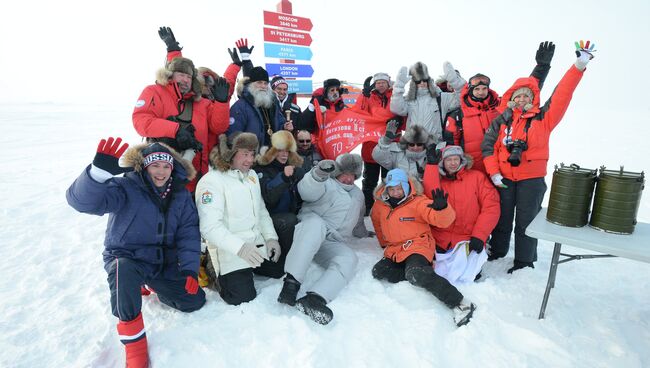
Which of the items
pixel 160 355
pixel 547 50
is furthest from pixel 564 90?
pixel 160 355

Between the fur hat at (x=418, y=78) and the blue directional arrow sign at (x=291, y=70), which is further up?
the blue directional arrow sign at (x=291, y=70)

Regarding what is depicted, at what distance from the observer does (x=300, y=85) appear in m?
7.55

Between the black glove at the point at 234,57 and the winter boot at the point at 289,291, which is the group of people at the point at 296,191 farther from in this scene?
the black glove at the point at 234,57

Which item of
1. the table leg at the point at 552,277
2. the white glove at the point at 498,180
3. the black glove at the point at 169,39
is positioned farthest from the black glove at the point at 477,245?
the black glove at the point at 169,39

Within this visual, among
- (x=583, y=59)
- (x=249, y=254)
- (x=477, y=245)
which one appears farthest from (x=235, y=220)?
(x=583, y=59)

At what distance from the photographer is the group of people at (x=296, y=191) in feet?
8.56

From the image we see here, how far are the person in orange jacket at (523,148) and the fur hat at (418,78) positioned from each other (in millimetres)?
975

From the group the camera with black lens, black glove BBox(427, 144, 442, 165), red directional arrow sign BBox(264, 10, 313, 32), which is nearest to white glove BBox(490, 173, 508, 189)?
the camera with black lens

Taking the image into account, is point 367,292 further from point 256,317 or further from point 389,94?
point 389,94

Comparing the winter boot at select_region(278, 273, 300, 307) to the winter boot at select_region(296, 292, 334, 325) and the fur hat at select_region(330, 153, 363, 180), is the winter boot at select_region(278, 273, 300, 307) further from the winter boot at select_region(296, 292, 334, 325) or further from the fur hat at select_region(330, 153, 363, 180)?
the fur hat at select_region(330, 153, 363, 180)

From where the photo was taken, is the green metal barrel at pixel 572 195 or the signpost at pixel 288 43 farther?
the signpost at pixel 288 43

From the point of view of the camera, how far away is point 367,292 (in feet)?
10.2

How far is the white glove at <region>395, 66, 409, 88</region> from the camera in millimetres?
4277

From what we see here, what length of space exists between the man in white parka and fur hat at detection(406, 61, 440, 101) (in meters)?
2.18
